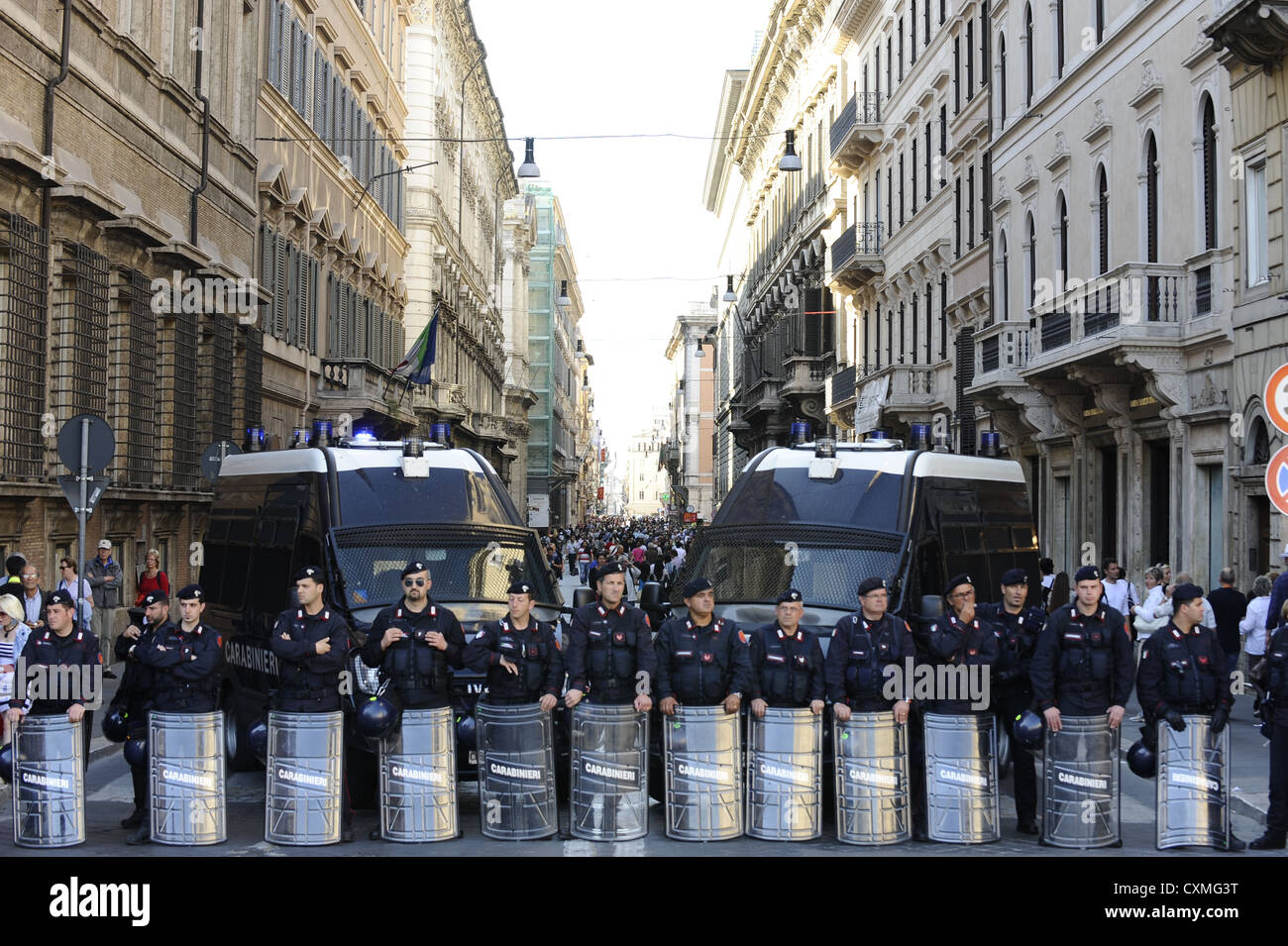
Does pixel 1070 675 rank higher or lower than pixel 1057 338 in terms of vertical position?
lower

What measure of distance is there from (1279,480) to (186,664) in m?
7.48

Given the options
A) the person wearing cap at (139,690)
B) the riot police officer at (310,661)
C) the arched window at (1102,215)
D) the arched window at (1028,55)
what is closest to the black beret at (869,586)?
the riot police officer at (310,661)

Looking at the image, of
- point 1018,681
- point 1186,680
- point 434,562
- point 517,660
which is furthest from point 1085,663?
point 434,562

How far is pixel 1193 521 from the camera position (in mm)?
22844

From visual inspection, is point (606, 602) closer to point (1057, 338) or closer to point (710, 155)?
point (1057, 338)

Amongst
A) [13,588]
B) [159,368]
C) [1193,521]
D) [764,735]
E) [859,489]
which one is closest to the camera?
[764,735]

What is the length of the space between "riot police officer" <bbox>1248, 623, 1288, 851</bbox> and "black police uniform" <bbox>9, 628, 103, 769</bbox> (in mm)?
7006

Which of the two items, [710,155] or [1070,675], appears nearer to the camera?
[1070,675]

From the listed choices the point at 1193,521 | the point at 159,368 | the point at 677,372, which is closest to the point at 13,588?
the point at 159,368

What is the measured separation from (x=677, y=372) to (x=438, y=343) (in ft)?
403

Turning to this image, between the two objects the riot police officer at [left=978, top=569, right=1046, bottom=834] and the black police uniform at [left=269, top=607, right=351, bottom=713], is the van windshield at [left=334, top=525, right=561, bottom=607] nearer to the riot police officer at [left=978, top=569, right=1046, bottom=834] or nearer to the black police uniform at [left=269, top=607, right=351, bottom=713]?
the black police uniform at [left=269, top=607, right=351, bottom=713]

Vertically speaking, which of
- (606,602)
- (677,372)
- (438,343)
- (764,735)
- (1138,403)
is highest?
(677,372)

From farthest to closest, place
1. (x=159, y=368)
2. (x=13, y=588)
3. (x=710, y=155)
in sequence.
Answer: (x=710, y=155) < (x=159, y=368) < (x=13, y=588)

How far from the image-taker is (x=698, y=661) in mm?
10430
